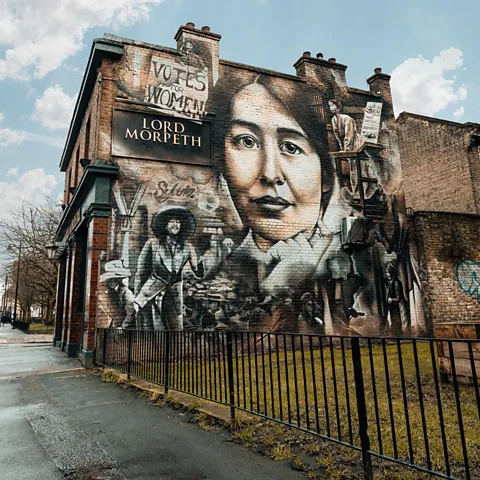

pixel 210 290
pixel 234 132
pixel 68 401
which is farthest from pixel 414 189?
pixel 68 401

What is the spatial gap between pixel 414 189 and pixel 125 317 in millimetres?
17157

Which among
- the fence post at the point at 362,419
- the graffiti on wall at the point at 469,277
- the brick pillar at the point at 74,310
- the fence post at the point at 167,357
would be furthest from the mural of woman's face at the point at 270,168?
the fence post at the point at 362,419

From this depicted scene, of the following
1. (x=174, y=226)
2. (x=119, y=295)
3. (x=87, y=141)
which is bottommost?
(x=119, y=295)

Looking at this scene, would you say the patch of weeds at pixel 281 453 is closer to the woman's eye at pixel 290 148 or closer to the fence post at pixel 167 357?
the fence post at pixel 167 357

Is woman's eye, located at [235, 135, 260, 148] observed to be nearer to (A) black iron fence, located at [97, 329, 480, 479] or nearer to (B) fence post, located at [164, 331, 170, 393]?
(A) black iron fence, located at [97, 329, 480, 479]

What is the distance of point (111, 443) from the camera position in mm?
4234

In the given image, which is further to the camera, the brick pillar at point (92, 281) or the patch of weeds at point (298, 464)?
the brick pillar at point (92, 281)

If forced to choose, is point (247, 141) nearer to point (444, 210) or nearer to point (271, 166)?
point (271, 166)

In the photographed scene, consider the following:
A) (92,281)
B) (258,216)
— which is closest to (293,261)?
(258,216)

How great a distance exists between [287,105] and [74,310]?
9.71 m

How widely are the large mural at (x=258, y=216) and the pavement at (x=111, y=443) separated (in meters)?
4.25

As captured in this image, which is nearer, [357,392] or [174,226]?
[357,392]

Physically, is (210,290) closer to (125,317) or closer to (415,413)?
(125,317)

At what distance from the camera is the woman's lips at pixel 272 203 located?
12.2 metres
